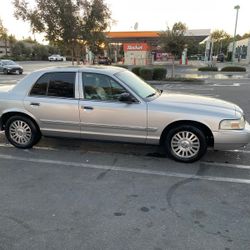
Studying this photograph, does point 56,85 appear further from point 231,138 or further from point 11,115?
point 231,138

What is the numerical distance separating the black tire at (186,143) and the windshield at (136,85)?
2.80ft

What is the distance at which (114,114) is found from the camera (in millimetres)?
5402

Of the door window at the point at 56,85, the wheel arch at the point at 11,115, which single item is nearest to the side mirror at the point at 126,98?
the door window at the point at 56,85

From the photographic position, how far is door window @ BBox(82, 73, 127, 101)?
5.47 m

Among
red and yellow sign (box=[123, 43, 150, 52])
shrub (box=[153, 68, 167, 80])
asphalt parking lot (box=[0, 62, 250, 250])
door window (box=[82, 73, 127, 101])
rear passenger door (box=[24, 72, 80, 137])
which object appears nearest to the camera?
asphalt parking lot (box=[0, 62, 250, 250])

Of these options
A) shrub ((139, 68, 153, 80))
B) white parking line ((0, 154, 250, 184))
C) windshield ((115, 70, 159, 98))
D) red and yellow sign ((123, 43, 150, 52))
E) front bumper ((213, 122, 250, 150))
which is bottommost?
white parking line ((0, 154, 250, 184))

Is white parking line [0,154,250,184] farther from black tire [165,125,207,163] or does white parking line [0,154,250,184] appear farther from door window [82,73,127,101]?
door window [82,73,127,101]

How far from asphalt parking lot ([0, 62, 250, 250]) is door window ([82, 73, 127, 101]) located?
1088mm

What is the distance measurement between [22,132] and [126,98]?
7.32 ft

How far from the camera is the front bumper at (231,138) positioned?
16.6 feet

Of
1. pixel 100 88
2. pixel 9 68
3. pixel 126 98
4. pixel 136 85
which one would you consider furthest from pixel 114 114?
pixel 9 68

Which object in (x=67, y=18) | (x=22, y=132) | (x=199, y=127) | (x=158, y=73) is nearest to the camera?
(x=199, y=127)

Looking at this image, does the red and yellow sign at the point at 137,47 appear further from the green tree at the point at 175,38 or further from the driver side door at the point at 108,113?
the driver side door at the point at 108,113

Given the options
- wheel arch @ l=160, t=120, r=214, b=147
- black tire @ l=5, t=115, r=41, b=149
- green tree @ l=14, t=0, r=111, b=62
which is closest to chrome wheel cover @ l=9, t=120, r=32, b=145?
black tire @ l=5, t=115, r=41, b=149
